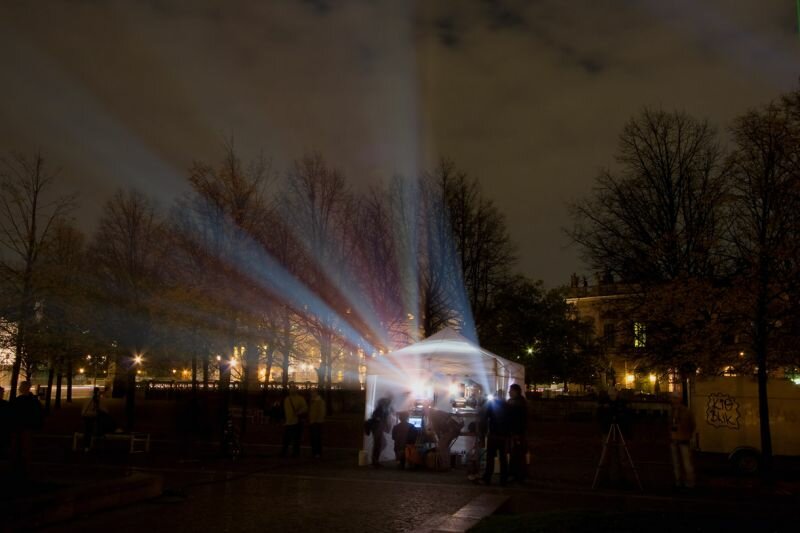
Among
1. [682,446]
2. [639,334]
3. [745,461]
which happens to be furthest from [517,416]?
[639,334]

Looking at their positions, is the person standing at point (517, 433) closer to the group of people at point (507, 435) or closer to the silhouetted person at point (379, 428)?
the group of people at point (507, 435)

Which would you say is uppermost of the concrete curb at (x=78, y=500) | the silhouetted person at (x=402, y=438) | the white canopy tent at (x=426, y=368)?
the white canopy tent at (x=426, y=368)

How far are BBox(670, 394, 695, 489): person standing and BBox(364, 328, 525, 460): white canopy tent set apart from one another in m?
→ 5.24

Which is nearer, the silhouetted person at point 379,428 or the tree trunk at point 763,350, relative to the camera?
the tree trunk at point 763,350

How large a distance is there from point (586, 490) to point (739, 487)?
3105 millimetres

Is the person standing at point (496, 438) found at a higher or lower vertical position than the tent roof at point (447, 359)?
lower

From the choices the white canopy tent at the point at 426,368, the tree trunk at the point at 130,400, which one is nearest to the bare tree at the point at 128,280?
the tree trunk at the point at 130,400

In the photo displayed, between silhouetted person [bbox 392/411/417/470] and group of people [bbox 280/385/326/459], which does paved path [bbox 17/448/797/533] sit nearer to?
silhouetted person [bbox 392/411/417/470]

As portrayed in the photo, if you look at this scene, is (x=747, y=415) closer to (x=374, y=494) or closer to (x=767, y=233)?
(x=767, y=233)

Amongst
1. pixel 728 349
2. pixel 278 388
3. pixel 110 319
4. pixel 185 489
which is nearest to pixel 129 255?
pixel 110 319

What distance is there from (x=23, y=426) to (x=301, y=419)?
773cm

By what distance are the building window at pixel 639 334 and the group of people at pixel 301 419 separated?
48.9 feet

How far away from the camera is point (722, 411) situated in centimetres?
1944

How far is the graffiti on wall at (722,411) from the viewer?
19.3 meters
